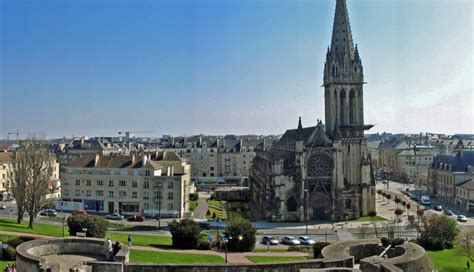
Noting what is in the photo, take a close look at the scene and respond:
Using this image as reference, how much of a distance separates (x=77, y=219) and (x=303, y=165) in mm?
38044

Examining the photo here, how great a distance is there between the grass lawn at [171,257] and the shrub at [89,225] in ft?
13.5

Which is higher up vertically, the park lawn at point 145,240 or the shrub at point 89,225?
the shrub at point 89,225

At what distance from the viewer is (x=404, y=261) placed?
2306 cm

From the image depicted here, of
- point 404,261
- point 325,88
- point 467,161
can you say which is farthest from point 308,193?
point 404,261

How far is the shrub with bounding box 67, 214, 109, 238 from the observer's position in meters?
38.4

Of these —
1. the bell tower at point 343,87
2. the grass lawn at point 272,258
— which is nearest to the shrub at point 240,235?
the grass lawn at point 272,258

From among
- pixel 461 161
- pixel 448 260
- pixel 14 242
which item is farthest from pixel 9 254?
pixel 461 161

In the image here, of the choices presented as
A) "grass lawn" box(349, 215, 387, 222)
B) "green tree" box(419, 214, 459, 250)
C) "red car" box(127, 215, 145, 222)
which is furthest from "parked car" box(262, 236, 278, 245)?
"grass lawn" box(349, 215, 387, 222)

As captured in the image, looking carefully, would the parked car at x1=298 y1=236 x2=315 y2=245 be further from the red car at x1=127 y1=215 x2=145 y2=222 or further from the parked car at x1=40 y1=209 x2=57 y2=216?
the parked car at x1=40 y1=209 x2=57 y2=216

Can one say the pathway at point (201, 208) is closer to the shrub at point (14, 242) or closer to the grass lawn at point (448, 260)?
the grass lawn at point (448, 260)

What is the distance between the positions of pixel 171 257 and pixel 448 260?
76.3 ft

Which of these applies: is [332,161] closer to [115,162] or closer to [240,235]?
[115,162]

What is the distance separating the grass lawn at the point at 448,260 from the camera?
120 ft

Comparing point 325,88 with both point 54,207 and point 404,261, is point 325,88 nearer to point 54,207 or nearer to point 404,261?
point 54,207
